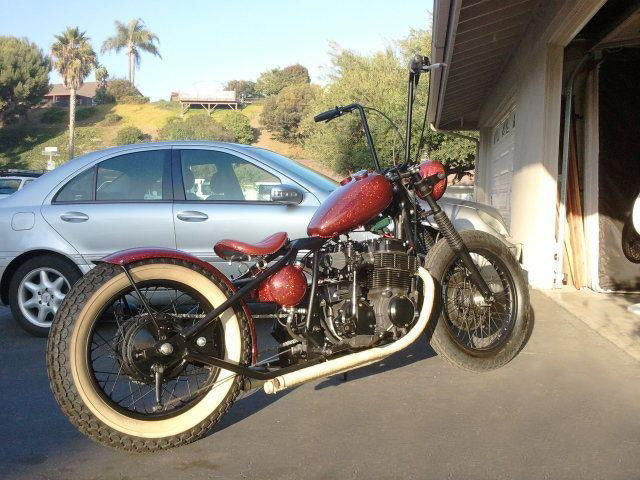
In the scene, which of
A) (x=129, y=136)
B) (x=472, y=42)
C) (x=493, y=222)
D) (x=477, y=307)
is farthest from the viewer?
(x=129, y=136)

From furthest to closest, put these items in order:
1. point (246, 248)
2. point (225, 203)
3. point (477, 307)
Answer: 1. point (225, 203)
2. point (477, 307)
3. point (246, 248)

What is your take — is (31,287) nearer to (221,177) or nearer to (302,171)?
(221,177)

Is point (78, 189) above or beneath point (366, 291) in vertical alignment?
above

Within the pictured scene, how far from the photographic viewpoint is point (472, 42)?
9.50m

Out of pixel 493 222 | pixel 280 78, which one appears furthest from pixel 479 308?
pixel 280 78

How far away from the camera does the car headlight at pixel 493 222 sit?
6999 mm

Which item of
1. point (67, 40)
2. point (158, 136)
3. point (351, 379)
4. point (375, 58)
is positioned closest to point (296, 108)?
point (158, 136)

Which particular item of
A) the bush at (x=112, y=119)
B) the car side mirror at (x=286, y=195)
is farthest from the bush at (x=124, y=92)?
the car side mirror at (x=286, y=195)

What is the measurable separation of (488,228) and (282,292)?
11.5 feet

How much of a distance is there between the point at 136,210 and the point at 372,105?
25638mm

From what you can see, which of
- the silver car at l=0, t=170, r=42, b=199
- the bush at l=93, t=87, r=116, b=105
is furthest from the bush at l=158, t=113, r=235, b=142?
the silver car at l=0, t=170, r=42, b=199

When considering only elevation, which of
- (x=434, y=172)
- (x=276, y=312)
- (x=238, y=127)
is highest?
(x=238, y=127)

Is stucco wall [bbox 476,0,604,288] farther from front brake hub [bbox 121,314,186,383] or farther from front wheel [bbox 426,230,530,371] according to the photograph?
front brake hub [bbox 121,314,186,383]

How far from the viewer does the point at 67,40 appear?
59.6m
